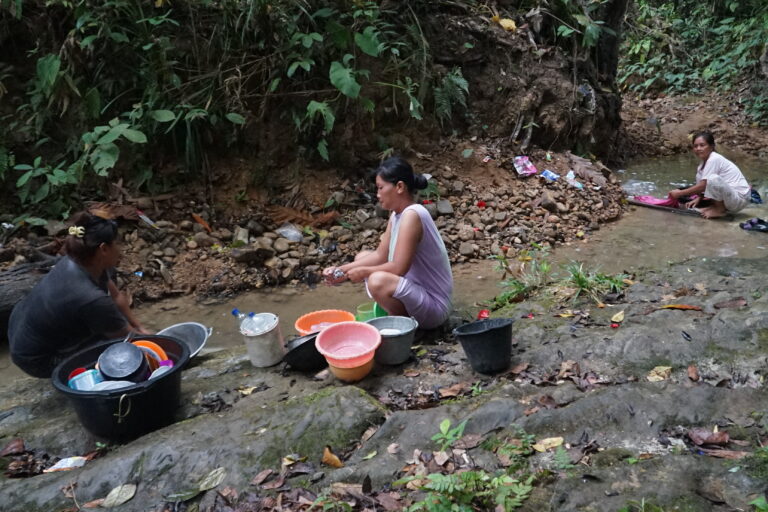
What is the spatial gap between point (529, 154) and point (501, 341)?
5153mm

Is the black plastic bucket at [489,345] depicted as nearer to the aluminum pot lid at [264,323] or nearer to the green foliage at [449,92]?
the aluminum pot lid at [264,323]

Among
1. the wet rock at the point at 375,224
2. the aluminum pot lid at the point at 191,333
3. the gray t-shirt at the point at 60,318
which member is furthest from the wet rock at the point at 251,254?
the gray t-shirt at the point at 60,318

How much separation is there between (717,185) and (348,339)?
17.4 feet

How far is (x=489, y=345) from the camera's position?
2.81 metres

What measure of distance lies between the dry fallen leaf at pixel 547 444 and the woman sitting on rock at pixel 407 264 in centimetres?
141

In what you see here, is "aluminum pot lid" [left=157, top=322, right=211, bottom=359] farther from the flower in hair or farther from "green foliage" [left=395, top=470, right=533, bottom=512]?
"green foliage" [left=395, top=470, right=533, bottom=512]

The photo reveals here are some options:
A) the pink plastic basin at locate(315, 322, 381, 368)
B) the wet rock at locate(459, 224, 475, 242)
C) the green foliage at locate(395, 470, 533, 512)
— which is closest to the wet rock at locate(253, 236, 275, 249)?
the wet rock at locate(459, 224, 475, 242)

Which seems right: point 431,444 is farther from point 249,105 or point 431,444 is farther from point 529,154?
point 529,154

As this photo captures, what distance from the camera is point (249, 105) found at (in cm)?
622

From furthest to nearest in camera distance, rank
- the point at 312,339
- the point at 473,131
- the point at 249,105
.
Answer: the point at 473,131 → the point at 249,105 → the point at 312,339

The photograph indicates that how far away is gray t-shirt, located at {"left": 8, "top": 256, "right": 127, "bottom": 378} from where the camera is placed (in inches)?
112

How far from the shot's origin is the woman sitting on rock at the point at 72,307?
2850 millimetres

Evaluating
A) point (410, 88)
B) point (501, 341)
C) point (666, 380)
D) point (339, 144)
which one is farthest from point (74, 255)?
point (410, 88)

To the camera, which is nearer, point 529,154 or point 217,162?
point 217,162
